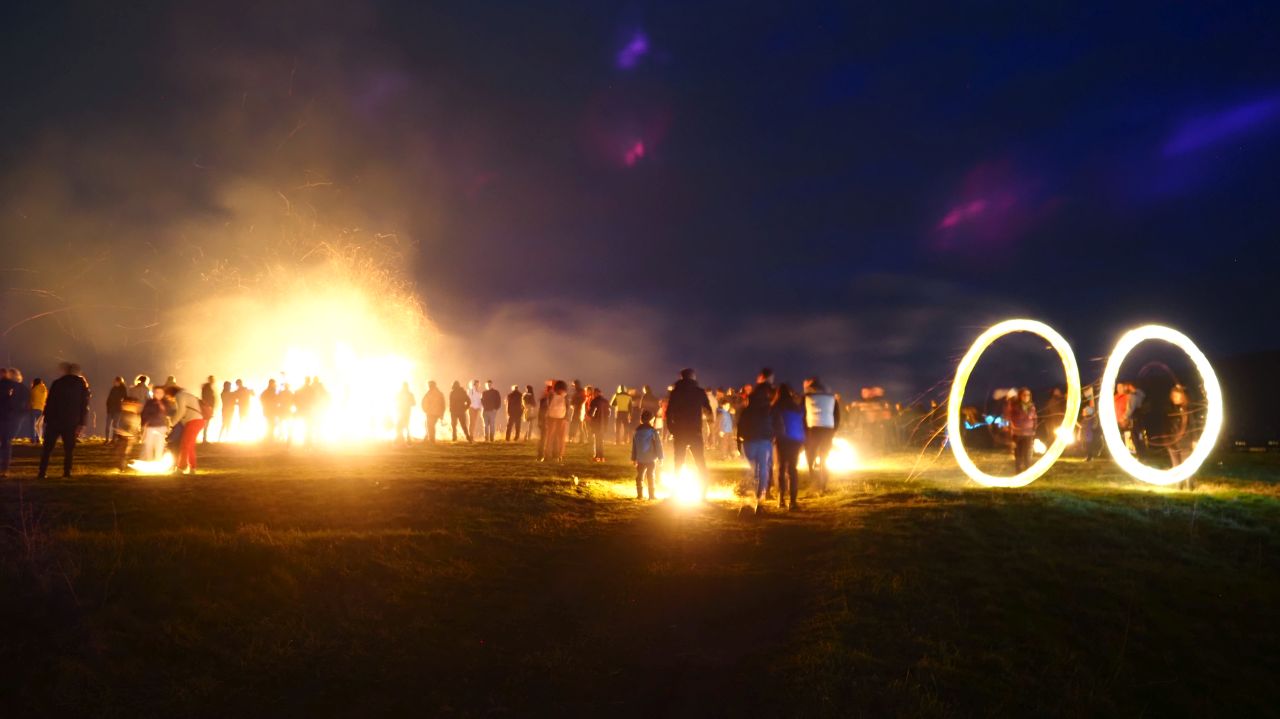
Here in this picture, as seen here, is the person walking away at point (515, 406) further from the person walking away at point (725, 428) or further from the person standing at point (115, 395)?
the person standing at point (115, 395)

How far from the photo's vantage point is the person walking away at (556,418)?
19109 mm

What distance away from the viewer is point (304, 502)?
1207cm

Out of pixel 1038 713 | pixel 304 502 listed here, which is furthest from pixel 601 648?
pixel 304 502

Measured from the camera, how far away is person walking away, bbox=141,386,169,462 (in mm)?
15297

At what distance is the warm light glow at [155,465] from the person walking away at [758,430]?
37.1 feet

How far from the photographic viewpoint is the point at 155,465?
50.3ft

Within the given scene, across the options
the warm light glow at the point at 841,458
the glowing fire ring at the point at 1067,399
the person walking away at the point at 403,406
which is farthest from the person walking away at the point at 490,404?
the glowing fire ring at the point at 1067,399

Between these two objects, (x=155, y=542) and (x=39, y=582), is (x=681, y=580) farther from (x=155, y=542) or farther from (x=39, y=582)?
(x=39, y=582)

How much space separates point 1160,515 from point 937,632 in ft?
22.5

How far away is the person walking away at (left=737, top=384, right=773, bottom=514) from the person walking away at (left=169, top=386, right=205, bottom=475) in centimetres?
1065

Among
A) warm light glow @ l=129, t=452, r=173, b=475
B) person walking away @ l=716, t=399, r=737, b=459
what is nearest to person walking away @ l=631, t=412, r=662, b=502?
warm light glow @ l=129, t=452, r=173, b=475

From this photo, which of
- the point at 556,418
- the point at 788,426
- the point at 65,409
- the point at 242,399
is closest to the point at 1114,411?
the point at 788,426

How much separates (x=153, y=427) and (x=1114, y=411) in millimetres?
18674

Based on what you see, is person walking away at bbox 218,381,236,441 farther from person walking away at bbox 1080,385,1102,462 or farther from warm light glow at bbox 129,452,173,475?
person walking away at bbox 1080,385,1102,462
